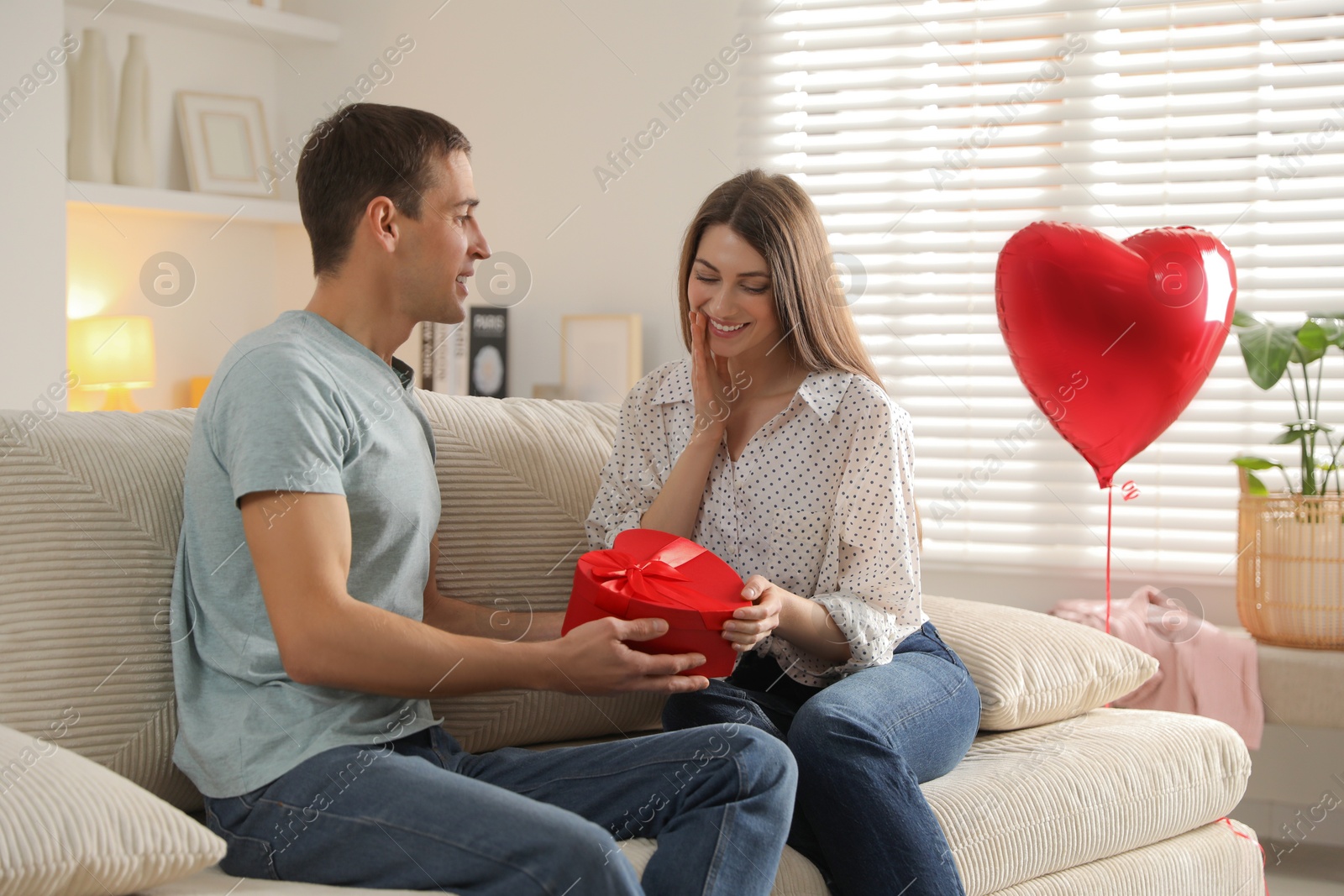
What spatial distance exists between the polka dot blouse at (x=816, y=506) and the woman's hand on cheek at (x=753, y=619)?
0.15m

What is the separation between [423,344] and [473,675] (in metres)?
2.16

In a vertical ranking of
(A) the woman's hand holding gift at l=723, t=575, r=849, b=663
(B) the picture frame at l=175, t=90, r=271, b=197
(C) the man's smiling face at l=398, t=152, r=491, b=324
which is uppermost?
(B) the picture frame at l=175, t=90, r=271, b=197

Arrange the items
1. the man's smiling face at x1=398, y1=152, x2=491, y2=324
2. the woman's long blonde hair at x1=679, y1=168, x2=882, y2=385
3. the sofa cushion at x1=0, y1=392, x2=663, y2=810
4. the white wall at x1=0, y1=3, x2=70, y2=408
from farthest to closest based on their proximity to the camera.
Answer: the white wall at x1=0, y1=3, x2=70, y2=408
the woman's long blonde hair at x1=679, y1=168, x2=882, y2=385
the man's smiling face at x1=398, y1=152, x2=491, y2=324
the sofa cushion at x1=0, y1=392, x2=663, y2=810

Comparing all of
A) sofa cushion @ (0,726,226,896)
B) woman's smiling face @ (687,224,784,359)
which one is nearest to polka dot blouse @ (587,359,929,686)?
woman's smiling face @ (687,224,784,359)

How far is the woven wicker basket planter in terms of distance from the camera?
2.49m

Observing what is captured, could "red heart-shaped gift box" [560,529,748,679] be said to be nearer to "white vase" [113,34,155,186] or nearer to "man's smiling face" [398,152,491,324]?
"man's smiling face" [398,152,491,324]

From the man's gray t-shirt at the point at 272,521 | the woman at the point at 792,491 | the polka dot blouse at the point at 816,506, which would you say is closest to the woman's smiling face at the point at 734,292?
the woman at the point at 792,491

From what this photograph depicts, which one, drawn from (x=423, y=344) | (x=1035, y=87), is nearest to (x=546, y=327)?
(x=423, y=344)

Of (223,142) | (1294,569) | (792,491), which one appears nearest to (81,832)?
(792,491)

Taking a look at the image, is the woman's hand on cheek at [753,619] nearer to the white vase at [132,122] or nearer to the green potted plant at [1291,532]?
the green potted plant at [1291,532]

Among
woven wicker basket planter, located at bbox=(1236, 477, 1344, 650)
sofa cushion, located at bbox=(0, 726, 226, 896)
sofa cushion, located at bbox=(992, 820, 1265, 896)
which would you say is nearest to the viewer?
sofa cushion, located at bbox=(0, 726, 226, 896)

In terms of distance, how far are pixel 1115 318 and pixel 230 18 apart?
2542 mm

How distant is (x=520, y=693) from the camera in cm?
173

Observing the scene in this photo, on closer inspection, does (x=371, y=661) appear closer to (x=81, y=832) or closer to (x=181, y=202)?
(x=81, y=832)
